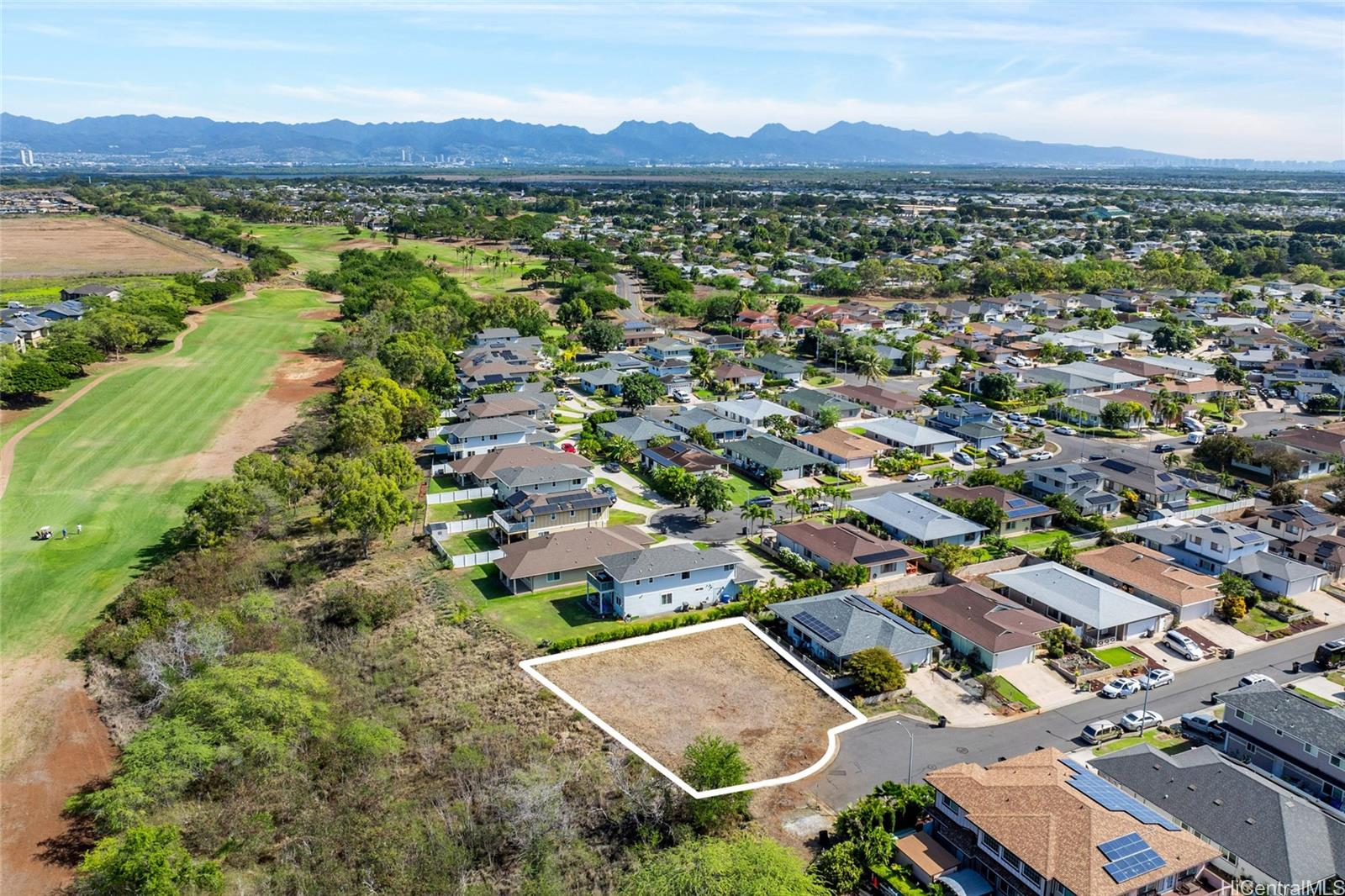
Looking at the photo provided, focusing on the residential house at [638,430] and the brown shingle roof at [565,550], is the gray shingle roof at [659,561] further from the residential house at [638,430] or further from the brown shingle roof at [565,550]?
the residential house at [638,430]

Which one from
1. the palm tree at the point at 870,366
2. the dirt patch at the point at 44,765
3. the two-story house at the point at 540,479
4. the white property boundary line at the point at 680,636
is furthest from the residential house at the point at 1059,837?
the palm tree at the point at 870,366

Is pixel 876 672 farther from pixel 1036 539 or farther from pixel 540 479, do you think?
pixel 540 479

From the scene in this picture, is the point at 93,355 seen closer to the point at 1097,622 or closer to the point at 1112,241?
the point at 1097,622

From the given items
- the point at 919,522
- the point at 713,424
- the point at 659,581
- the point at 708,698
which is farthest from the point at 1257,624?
the point at 713,424

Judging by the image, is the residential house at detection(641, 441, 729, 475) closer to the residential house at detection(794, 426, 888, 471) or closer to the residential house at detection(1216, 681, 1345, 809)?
the residential house at detection(794, 426, 888, 471)

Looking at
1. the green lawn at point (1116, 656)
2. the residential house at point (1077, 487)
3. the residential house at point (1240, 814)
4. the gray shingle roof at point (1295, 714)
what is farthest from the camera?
the residential house at point (1077, 487)

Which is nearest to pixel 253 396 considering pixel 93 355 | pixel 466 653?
pixel 93 355
